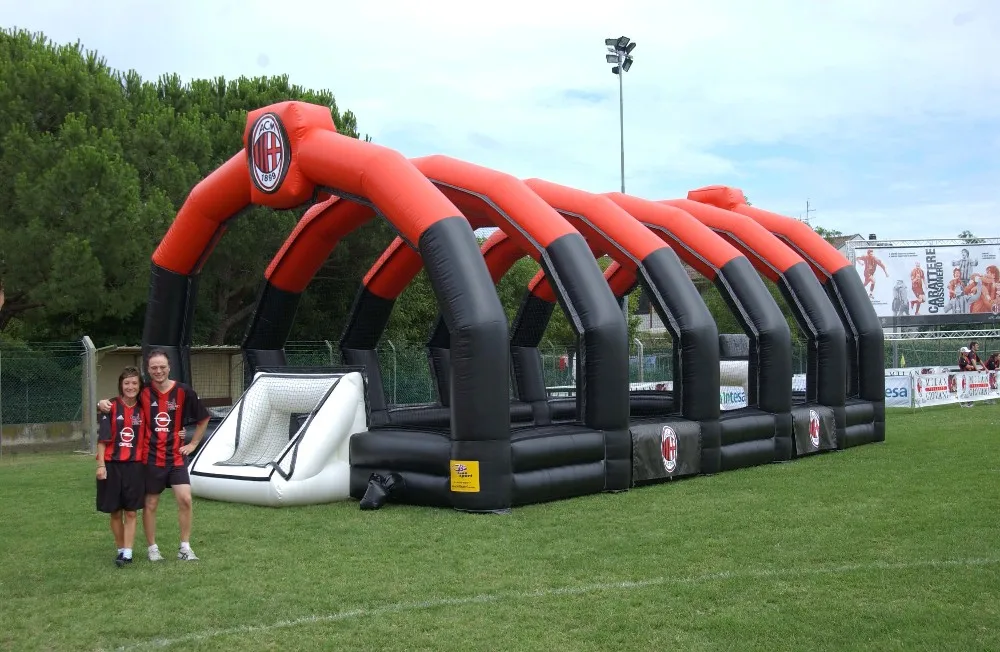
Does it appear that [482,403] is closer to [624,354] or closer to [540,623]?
[624,354]

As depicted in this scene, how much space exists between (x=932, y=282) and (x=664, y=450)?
84.2ft

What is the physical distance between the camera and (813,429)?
13.6 meters

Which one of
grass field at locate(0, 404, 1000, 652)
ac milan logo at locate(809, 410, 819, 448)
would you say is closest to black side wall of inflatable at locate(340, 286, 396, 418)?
grass field at locate(0, 404, 1000, 652)

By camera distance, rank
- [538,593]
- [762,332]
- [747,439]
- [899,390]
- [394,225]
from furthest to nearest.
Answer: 1. [899,390]
2. [762,332]
3. [747,439]
4. [394,225]
5. [538,593]

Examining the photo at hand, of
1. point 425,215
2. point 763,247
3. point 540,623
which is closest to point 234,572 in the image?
point 540,623

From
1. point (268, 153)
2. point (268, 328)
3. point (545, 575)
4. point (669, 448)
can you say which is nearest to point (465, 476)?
point (545, 575)

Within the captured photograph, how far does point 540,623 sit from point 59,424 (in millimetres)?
13380

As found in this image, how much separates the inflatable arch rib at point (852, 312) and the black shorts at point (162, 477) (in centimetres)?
1080

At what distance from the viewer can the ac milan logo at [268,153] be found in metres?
11.1

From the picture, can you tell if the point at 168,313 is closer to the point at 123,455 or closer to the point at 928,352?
the point at 123,455

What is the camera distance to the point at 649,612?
541 cm

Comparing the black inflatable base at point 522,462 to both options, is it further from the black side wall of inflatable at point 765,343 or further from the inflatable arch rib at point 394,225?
the black side wall of inflatable at point 765,343

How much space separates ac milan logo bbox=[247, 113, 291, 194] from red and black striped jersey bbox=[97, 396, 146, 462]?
4828 millimetres

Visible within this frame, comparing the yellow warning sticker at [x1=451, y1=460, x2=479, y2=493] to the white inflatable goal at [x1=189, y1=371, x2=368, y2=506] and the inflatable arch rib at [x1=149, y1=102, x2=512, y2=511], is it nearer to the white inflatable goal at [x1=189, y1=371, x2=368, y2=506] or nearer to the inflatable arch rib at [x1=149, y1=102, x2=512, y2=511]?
the inflatable arch rib at [x1=149, y1=102, x2=512, y2=511]
